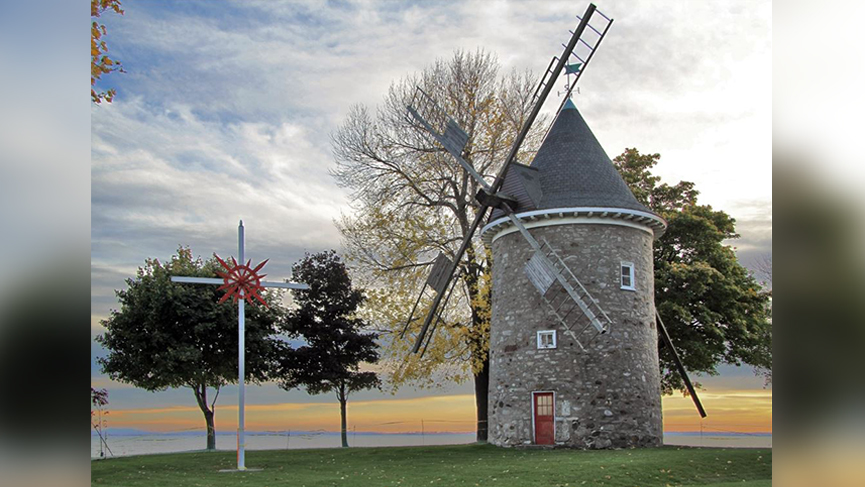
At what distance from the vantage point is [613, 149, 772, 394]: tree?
98.3 feet

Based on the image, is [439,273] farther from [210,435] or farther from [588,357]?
[210,435]

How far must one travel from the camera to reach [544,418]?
23.9m

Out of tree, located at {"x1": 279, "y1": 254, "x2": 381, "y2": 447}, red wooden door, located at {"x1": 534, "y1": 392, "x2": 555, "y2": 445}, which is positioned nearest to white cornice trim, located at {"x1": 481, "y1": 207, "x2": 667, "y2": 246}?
red wooden door, located at {"x1": 534, "y1": 392, "x2": 555, "y2": 445}

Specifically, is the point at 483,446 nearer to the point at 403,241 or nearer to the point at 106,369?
the point at 403,241

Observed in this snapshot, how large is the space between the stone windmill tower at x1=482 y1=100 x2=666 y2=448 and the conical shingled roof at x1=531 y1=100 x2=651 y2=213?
0.05 metres

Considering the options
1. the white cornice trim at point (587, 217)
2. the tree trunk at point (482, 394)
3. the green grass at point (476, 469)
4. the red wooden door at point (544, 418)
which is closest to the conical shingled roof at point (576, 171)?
the white cornice trim at point (587, 217)

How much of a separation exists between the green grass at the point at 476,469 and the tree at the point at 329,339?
9813mm

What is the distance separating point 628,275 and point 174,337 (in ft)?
57.1

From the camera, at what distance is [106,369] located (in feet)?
98.7

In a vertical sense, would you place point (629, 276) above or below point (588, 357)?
above

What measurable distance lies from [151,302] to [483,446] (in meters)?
13.9

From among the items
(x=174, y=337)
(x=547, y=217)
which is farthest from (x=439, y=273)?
(x=174, y=337)

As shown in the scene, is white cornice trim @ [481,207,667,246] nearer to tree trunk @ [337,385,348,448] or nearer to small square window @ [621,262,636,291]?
small square window @ [621,262,636,291]
